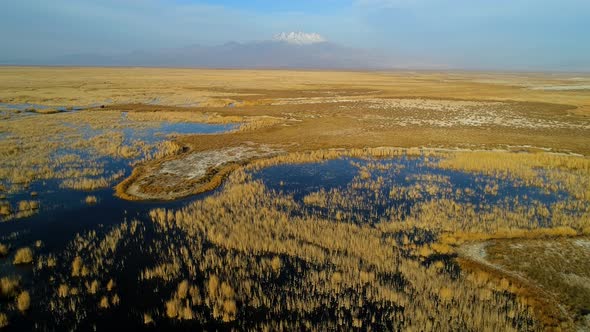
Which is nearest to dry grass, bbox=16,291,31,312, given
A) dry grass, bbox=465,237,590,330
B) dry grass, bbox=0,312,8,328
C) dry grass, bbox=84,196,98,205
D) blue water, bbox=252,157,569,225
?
dry grass, bbox=0,312,8,328

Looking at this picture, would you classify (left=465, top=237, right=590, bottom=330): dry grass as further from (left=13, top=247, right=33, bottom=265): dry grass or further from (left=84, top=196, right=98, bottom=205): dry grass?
(left=84, top=196, right=98, bottom=205): dry grass

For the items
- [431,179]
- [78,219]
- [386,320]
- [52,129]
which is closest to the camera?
[386,320]

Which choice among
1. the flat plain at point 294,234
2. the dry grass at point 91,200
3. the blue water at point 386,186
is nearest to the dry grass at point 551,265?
the flat plain at point 294,234

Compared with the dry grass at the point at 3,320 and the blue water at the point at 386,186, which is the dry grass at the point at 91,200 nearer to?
the dry grass at the point at 3,320

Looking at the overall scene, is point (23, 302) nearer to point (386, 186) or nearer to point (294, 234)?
point (294, 234)

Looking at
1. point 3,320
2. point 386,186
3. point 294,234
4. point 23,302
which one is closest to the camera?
point 3,320

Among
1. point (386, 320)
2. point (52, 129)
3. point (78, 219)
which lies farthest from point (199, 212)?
point (52, 129)

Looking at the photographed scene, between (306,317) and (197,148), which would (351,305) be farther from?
(197,148)

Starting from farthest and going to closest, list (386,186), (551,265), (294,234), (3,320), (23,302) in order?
(386,186) → (294,234) → (551,265) → (23,302) → (3,320)

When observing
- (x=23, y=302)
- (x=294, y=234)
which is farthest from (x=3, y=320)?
(x=294, y=234)
